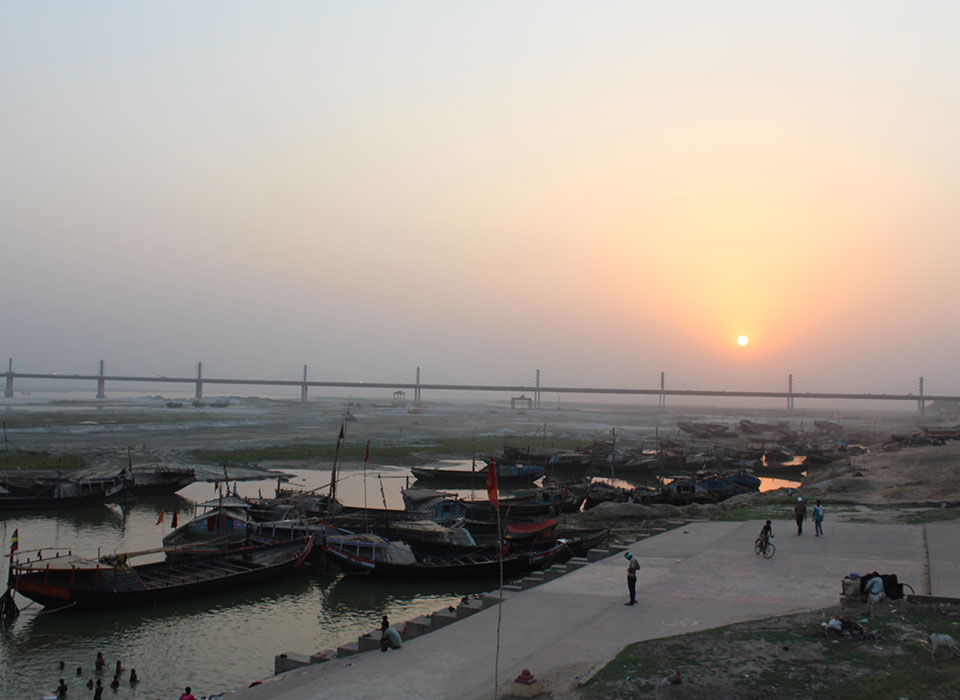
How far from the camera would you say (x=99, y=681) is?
561 inches

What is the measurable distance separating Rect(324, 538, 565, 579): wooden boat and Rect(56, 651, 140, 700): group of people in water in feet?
25.8

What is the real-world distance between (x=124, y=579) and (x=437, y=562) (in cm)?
913

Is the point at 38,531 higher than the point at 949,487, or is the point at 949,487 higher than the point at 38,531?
the point at 949,487

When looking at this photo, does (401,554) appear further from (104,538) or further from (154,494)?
(154,494)

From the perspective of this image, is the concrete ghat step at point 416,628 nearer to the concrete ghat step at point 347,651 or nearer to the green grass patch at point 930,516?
the concrete ghat step at point 347,651

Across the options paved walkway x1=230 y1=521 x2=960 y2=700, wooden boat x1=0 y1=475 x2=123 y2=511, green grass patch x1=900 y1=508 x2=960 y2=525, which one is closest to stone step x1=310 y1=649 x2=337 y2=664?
paved walkway x1=230 y1=521 x2=960 y2=700

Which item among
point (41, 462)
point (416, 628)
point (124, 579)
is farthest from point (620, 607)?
point (41, 462)

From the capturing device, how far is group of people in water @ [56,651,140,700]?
1388 centimetres

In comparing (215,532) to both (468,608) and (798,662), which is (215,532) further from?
(798,662)

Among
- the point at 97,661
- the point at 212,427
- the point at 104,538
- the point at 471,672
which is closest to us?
the point at 471,672

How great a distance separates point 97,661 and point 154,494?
23738 mm

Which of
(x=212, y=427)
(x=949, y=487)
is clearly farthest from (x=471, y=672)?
(x=212, y=427)

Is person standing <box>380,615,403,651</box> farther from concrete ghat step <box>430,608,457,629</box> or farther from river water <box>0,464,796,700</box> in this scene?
river water <box>0,464,796,700</box>

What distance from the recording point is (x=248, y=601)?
20.7 meters
